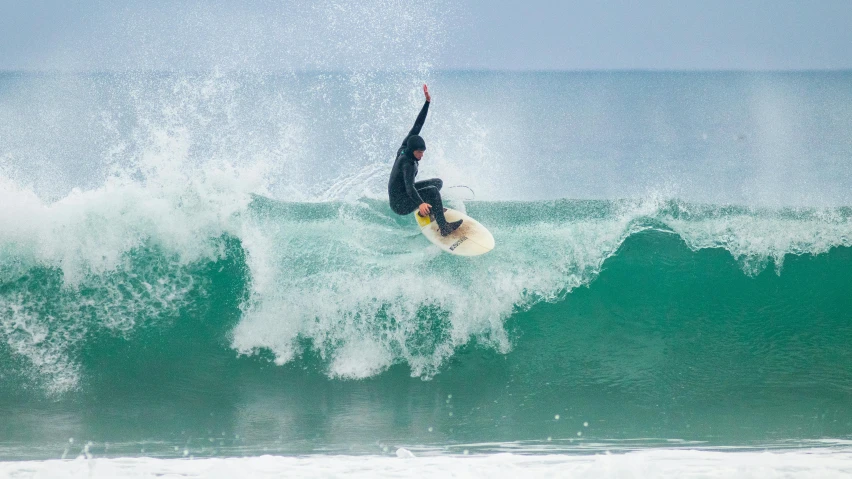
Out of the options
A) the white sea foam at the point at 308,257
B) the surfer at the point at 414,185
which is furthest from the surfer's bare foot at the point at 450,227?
→ the white sea foam at the point at 308,257

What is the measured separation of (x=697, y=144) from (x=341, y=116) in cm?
1302

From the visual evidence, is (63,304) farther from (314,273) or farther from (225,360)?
(314,273)

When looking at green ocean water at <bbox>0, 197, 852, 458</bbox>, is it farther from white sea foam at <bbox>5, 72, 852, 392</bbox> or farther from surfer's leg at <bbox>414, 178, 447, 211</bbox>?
surfer's leg at <bbox>414, 178, 447, 211</bbox>

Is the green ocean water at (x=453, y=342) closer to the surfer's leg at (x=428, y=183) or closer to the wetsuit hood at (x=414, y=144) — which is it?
the surfer's leg at (x=428, y=183)

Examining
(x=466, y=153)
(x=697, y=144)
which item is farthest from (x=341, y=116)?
(x=466, y=153)

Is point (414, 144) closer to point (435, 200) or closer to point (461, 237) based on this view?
point (435, 200)

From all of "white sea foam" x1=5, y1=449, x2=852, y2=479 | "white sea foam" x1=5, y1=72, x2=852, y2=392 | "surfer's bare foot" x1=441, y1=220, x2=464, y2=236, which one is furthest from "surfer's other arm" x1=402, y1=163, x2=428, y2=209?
"white sea foam" x1=5, y1=449, x2=852, y2=479

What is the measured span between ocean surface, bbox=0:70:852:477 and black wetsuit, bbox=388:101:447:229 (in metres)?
0.61

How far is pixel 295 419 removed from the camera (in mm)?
5348

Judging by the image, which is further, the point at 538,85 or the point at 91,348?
the point at 538,85

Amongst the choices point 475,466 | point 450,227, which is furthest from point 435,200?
point 475,466

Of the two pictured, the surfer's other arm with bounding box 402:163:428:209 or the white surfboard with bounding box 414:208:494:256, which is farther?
the white surfboard with bounding box 414:208:494:256

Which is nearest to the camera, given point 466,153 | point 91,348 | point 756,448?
point 756,448

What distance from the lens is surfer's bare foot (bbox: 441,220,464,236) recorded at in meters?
6.27
